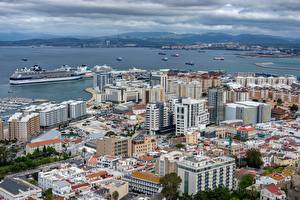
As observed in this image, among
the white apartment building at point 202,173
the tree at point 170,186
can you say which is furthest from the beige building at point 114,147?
the tree at point 170,186

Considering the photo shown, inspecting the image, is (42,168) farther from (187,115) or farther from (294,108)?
(294,108)

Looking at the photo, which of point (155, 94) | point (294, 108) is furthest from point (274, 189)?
point (155, 94)

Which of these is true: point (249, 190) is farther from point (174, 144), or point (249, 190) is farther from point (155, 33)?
point (155, 33)

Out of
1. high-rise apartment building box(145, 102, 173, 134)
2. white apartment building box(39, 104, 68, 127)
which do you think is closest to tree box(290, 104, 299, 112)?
high-rise apartment building box(145, 102, 173, 134)

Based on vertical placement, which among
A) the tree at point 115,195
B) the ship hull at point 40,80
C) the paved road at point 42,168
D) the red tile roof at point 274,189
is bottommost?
the paved road at point 42,168

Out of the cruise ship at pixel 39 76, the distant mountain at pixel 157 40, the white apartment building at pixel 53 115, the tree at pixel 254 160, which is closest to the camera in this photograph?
the tree at pixel 254 160

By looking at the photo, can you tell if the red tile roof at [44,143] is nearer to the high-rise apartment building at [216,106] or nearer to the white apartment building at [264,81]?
the high-rise apartment building at [216,106]
